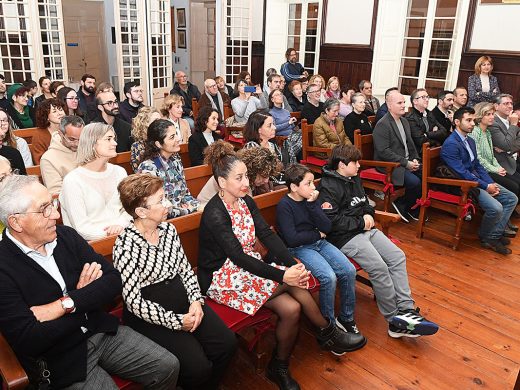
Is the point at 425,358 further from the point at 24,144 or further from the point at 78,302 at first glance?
the point at 24,144

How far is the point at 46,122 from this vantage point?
3.74 meters

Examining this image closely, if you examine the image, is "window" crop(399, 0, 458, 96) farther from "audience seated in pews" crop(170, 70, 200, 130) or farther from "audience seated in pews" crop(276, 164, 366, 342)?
"audience seated in pews" crop(276, 164, 366, 342)

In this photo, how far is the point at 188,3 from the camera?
401 inches

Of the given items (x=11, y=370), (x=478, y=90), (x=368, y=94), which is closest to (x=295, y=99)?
(x=368, y=94)

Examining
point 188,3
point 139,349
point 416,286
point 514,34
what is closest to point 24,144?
point 139,349

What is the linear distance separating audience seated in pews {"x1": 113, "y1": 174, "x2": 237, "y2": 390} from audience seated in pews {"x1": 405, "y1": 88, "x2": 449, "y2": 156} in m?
3.48

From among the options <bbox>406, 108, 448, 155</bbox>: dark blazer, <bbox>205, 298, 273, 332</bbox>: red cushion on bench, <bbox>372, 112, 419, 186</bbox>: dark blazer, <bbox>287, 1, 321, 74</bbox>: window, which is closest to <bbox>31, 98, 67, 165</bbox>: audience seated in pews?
<bbox>205, 298, 273, 332</bbox>: red cushion on bench

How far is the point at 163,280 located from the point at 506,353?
207 centimetres

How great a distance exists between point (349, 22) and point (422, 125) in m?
4.31

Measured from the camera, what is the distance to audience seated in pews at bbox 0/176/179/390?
163 cm

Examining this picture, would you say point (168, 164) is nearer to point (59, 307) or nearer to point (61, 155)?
point (61, 155)

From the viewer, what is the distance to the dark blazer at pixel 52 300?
5.24 ft

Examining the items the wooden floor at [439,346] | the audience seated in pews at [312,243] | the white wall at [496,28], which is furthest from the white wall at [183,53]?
the audience seated in pews at [312,243]

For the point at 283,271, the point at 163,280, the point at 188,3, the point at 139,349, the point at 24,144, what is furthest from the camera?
the point at 188,3
